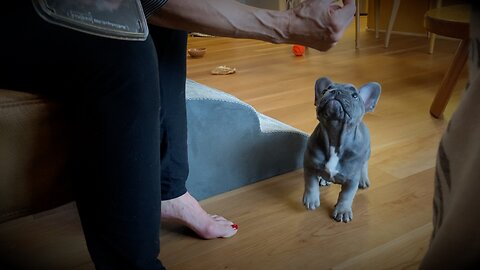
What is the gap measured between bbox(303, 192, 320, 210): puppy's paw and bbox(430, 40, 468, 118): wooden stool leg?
29.4 inches

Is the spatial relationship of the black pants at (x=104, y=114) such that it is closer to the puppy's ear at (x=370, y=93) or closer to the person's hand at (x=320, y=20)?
the person's hand at (x=320, y=20)

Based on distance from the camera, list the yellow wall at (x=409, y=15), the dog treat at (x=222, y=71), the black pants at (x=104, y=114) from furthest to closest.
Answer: the yellow wall at (x=409, y=15) < the dog treat at (x=222, y=71) < the black pants at (x=104, y=114)

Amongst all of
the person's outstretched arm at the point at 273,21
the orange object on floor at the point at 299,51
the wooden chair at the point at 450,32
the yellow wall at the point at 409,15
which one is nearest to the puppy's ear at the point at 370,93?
the person's outstretched arm at the point at 273,21

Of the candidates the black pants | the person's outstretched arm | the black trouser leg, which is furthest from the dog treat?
the black pants

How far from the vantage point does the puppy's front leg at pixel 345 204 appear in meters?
0.90

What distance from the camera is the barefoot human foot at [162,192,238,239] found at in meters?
0.82

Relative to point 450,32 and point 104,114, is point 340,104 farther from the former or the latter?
point 450,32

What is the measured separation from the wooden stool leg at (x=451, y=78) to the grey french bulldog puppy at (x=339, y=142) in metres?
0.63

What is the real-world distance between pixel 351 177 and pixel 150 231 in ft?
1.61

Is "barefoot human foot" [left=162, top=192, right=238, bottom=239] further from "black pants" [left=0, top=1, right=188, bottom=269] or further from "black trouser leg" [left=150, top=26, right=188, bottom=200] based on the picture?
"black pants" [left=0, top=1, right=188, bottom=269]

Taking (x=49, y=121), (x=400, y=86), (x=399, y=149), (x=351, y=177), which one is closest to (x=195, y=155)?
(x=351, y=177)

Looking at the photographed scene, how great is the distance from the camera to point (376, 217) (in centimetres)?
91

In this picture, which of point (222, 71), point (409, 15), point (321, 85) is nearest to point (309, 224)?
point (321, 85)

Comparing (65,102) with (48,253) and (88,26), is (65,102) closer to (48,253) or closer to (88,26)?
(88,26)
